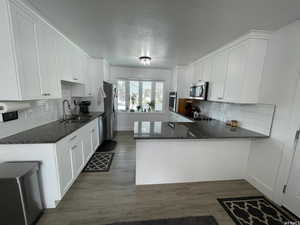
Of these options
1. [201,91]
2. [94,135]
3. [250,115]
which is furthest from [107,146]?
[250,115]

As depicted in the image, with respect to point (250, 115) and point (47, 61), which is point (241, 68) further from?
point (47, 61)

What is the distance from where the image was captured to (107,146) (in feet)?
12.1

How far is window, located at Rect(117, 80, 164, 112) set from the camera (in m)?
5.08

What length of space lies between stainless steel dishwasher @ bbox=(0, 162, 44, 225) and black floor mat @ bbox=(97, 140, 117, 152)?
197 centimetres

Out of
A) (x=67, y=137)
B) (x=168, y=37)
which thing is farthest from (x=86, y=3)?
(x=67, y=137)

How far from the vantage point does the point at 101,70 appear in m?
3.79

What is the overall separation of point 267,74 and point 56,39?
3419mm

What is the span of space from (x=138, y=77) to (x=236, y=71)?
3.47 meters

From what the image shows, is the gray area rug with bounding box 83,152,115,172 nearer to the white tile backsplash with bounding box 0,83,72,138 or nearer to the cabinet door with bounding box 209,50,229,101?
the white tile backsplash with bounding box 0,83,72,138

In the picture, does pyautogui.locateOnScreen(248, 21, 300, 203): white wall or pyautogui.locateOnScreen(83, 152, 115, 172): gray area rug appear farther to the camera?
pyautogui.locateOnScreen(83, 152, 115, 172): gray area rug

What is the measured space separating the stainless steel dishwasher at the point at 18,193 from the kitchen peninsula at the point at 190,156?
4.27 ft

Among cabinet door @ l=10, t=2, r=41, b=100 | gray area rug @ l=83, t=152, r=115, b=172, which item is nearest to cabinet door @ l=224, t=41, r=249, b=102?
gray area rug @ l=83, t=152, r=115, b=172

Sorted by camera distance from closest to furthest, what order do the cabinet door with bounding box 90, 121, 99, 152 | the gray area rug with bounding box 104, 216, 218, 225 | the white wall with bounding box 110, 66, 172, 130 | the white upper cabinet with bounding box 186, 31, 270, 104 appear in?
the gray area rug with bounding box 104, 216, 218, 225
the white upper cabinet with bounding box 186, 31, 270, 104
the cabinet door with bounding box 90, 121, 99, 152
the white wall with bounding box 110, 66, 172, 130

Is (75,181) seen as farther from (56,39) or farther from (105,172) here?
(56,39)
